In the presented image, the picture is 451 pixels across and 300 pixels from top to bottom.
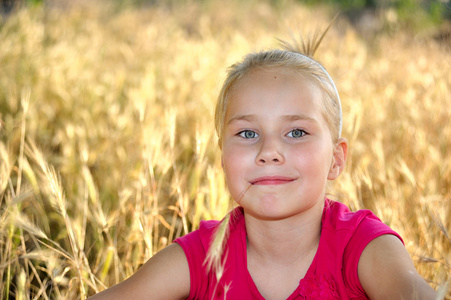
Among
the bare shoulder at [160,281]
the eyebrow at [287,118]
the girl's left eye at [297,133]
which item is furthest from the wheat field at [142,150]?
the girl's left eye at [297,133]

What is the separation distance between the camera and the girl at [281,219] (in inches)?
55.0

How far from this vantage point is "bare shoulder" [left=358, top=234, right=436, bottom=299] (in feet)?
3.91

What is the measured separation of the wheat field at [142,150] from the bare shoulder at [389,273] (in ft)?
0.51

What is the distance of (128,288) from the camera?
1463mm

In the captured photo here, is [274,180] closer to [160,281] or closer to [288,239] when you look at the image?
[288,239]

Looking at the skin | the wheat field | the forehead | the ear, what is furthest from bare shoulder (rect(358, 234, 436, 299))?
the forehead

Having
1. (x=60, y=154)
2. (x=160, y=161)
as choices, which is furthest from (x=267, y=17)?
(x=160, y=161)

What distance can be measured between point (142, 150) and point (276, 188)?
28.7 inches

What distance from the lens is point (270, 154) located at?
4.53 feet

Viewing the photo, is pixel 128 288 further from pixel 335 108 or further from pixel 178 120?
pixel 178 120

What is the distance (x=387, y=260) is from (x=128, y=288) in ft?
2.14

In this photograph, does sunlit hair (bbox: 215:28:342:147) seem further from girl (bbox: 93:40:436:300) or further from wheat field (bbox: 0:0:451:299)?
wheat field (bbox: 0:0:451:299)

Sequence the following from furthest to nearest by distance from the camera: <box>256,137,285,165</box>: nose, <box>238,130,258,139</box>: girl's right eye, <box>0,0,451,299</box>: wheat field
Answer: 1. <box>0,0,451,299</box>: wheat field
2. <box>238,130,258,139</box>: girl's right eye
3. <box>256,137,285,165</box>: nose

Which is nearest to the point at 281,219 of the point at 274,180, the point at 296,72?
the point at 274,180
